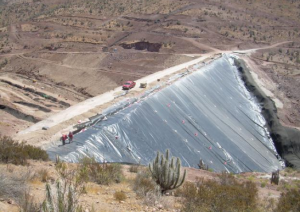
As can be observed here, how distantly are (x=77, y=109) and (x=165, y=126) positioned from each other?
686 centimetres

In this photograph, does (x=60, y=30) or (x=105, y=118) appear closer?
(x=105, y=118)

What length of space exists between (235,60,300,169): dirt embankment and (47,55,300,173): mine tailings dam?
464 mm

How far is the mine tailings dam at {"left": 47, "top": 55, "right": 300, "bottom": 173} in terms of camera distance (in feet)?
66.1

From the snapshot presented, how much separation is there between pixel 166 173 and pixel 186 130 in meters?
14.7

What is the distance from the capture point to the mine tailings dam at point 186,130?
2015cm

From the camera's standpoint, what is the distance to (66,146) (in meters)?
18.8

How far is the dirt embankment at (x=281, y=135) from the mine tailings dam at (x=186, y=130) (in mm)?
464

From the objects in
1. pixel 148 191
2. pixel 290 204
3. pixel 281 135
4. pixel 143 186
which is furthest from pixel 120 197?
pixel 281 135

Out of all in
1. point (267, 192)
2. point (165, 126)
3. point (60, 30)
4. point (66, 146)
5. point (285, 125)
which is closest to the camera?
point (267, 192)

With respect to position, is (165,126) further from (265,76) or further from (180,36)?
(180,36)

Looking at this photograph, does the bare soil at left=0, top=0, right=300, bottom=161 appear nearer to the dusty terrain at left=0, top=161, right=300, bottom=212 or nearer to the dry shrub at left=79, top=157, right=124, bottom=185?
the dry shrub at left=79, top=157, right=124, bottom=185

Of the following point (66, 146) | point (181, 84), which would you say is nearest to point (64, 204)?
point (66, 146)

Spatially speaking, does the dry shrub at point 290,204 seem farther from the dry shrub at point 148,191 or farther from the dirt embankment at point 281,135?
the dirt embankment at point 281,135

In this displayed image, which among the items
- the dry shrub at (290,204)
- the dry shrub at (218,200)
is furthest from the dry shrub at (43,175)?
Answer: the dry shrub at (290,204)
